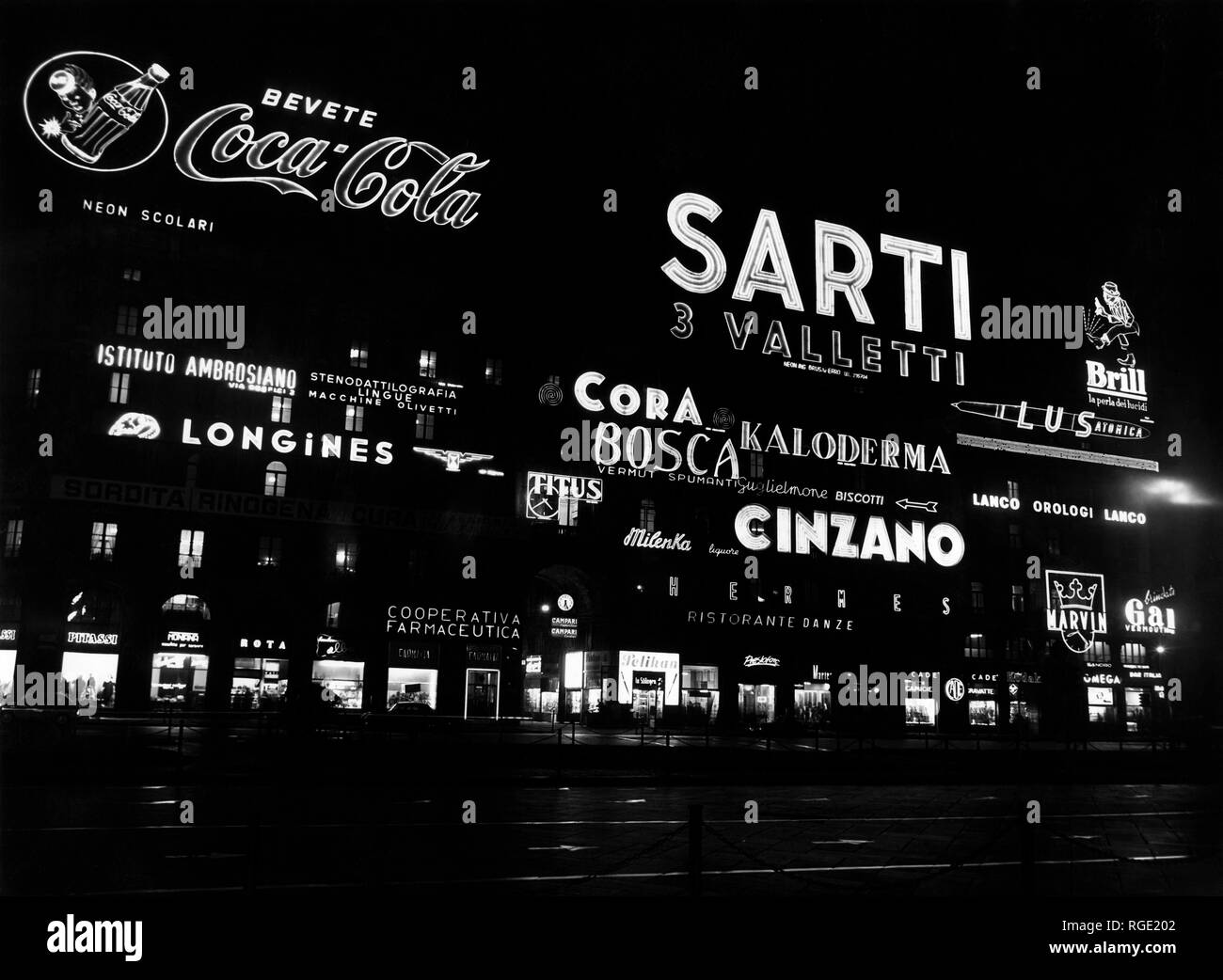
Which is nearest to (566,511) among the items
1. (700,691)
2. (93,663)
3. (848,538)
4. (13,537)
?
(700,691)

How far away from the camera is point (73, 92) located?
161ft

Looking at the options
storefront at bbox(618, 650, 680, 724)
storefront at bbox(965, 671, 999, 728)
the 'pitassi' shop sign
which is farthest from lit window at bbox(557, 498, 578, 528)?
storefront at bbox(965, 671, 999, 728)

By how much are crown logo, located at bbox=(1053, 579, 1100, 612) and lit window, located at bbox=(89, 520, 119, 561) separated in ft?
199

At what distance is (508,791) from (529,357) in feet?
126

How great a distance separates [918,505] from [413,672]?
116 feet

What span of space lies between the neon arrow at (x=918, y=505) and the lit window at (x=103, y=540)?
47.6 m

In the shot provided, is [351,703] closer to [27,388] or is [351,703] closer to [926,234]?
[27,388]

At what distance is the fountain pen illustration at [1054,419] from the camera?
237 ft

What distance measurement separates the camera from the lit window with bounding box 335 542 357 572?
180ft

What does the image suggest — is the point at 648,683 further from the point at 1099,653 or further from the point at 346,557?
A: the point at 1099,653

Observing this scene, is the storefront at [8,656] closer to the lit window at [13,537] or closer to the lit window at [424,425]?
the lit window at [13,537]

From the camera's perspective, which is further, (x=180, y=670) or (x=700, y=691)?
(x=700, y=691)
